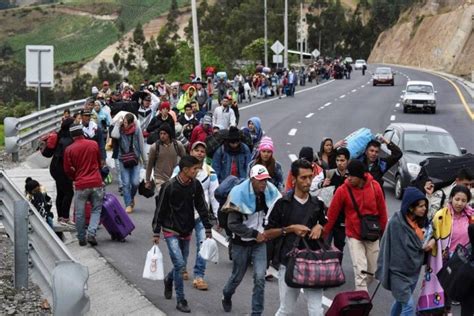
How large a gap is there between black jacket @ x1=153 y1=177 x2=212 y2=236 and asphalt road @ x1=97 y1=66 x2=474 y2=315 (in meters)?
0.94

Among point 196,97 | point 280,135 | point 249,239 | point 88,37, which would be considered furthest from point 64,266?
point 88,37

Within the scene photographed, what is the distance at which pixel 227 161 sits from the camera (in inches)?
480

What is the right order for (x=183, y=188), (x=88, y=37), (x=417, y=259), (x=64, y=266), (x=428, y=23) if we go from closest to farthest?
(x=64, y=266), (x=417, y=259), (x=183, y=188), (x=428, y=23), (x=88, y=37)

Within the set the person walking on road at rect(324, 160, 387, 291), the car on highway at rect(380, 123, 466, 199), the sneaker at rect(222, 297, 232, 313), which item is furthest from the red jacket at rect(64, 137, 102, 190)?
the car on highway at rect(380, 123, 466, 199)

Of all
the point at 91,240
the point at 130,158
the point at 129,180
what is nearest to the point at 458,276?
the point at 91,240

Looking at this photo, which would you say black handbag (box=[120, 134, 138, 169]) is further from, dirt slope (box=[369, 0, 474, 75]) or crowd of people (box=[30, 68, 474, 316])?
dirt slope (box=[369, 0, 474, 75])

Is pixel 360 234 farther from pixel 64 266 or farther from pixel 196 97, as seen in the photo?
pixel 196 97

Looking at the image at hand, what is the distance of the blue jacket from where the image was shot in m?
12.1

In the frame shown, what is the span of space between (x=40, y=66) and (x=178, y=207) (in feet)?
42.4

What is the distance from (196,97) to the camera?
23219 mm

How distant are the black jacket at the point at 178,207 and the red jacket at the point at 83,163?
291 centimetres

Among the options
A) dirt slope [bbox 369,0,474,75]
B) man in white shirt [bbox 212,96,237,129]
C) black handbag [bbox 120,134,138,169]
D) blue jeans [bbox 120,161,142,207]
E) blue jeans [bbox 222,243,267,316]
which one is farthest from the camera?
dirt slope [bbox 369,0,474,75]

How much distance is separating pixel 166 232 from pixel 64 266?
2056 mm

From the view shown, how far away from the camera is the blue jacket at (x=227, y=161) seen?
12109mm
